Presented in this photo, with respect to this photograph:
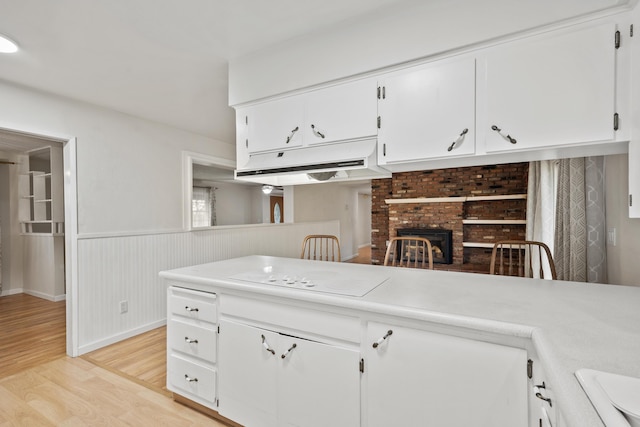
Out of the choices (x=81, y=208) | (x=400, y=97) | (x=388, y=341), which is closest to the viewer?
(x=388, y=341)

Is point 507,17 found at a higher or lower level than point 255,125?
higher

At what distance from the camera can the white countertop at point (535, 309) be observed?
0.76 meters

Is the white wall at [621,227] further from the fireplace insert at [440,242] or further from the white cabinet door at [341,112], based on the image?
the fireplace insert at [440,242]

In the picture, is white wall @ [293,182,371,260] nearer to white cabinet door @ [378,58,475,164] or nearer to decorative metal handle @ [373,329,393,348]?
white cabinet door @ [378,58,475,164]

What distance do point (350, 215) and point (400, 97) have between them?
23.2 feet

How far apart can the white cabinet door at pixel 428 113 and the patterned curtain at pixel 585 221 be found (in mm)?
1177

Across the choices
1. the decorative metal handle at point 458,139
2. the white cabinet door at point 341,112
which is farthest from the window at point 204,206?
the decorative metal handle at point 458,139

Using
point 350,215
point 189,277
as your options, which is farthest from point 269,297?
point 350,215

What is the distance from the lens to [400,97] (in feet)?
5.53

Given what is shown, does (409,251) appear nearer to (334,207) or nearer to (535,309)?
(535,309)

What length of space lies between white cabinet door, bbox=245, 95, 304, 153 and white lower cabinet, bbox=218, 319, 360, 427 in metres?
1.17

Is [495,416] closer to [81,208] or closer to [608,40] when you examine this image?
[608,40]

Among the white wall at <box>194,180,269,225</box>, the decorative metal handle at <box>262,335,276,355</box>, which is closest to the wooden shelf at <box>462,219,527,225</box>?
the decorative metal handle at <box>262,335,276,355</box>

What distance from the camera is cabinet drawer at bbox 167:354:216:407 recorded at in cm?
179
